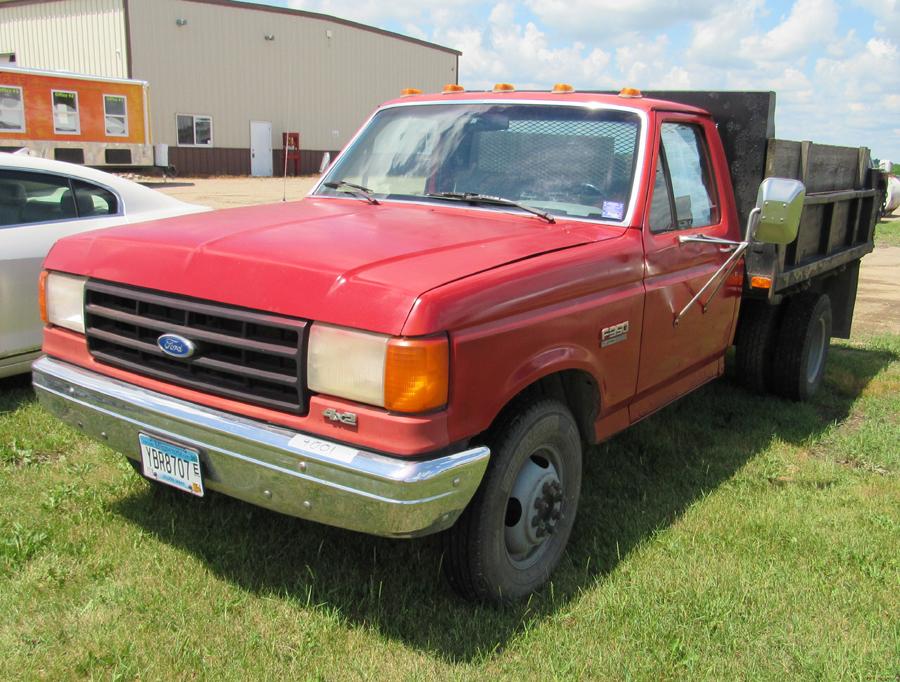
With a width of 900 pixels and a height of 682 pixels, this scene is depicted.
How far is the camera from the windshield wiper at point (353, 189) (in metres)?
4.23

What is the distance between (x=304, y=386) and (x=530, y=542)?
1.18 m

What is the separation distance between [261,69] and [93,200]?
28.4m

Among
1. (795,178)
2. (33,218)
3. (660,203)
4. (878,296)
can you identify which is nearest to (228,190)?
(878,296)

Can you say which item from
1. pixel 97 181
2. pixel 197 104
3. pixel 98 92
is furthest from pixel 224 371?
pixel 197 104

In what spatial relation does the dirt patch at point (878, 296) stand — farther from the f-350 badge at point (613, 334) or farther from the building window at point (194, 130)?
the building window at point (194, 130)

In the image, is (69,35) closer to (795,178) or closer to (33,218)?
(33,218)

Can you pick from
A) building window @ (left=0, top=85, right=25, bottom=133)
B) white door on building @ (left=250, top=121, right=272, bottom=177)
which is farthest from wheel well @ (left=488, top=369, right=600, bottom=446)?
white door on building @ (left=250, top=121, right=272, bottom=177)

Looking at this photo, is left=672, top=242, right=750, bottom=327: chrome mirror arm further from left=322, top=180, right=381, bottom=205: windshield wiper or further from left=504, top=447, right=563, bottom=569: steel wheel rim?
left=322, top=180, right=381, bottom=205: windshield wiper

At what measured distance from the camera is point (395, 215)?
3.81 metres

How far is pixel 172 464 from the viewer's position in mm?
3059

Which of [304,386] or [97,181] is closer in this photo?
[304,386]

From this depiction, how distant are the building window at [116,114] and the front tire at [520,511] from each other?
2206 centimetres

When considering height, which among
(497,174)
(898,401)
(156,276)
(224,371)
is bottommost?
(898,401)

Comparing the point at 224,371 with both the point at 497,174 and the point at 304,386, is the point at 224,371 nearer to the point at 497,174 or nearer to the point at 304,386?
the point at 304,386
